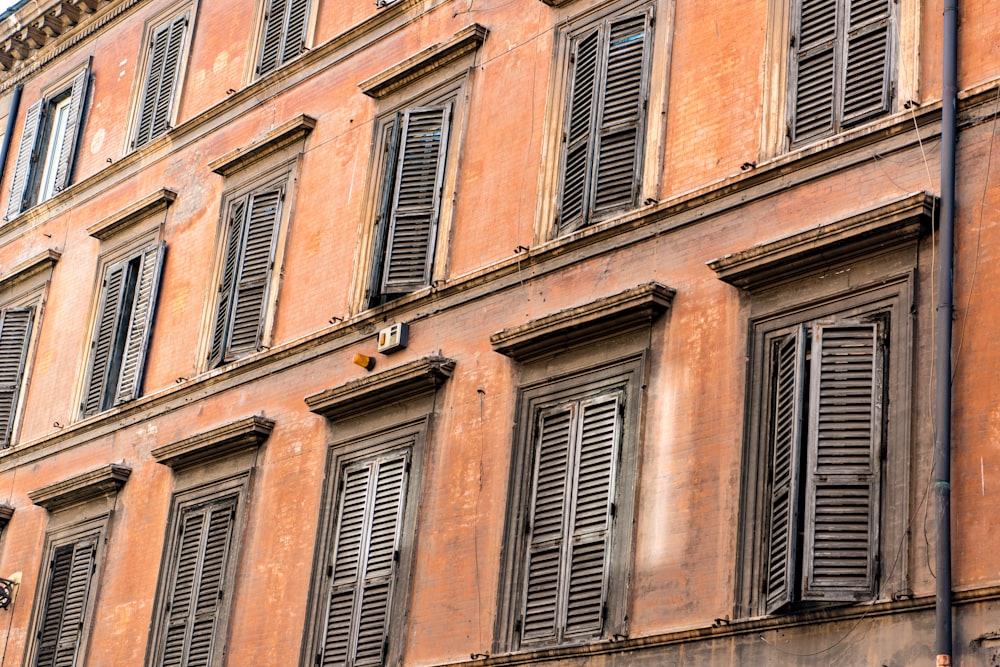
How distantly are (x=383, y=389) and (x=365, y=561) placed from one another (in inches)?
60.8

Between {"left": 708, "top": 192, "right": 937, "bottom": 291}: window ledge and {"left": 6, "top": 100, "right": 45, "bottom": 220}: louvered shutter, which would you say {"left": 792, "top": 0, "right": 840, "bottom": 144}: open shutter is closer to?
{"left": 708, "top": 192, "right": 937, "bottom": 291}: window ledge

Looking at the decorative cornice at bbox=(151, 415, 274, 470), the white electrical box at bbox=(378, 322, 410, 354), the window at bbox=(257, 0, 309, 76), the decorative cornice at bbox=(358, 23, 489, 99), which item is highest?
the window at bbox=(257, 0, 309, 76)

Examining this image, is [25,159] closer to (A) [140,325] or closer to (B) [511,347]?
(A) [140,325]

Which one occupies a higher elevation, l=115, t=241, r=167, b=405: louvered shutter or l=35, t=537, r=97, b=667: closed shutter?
l=115, t=241, r=167, b=405: louvered shutter

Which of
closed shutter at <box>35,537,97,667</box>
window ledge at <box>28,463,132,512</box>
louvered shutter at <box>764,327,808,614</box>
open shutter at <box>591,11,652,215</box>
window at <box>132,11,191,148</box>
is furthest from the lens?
window at <box>132,11,191,148</box>

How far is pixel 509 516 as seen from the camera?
14.6 m

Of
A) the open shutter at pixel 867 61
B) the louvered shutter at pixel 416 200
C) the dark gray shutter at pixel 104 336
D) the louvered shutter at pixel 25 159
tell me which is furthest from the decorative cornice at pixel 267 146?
the open shutter at pixel 867 61

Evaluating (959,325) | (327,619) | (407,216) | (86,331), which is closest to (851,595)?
(959,325)

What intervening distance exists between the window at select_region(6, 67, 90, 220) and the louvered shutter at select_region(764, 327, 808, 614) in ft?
43.3

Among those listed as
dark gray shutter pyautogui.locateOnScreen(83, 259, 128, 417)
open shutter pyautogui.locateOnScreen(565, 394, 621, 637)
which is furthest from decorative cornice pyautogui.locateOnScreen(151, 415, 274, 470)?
open shutter pyautogui.locateOnScreen(565, 394, 621, 637)

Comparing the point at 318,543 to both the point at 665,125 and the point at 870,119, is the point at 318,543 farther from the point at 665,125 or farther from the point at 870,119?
the point at 870,119

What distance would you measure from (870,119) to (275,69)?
875 cm

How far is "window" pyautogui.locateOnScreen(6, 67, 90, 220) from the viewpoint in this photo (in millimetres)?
23656

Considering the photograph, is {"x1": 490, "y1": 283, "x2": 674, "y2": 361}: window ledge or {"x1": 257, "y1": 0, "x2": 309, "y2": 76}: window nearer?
{"x1": 490, "y1": 283, "x2": 674, "y2": 361}: window ledge
